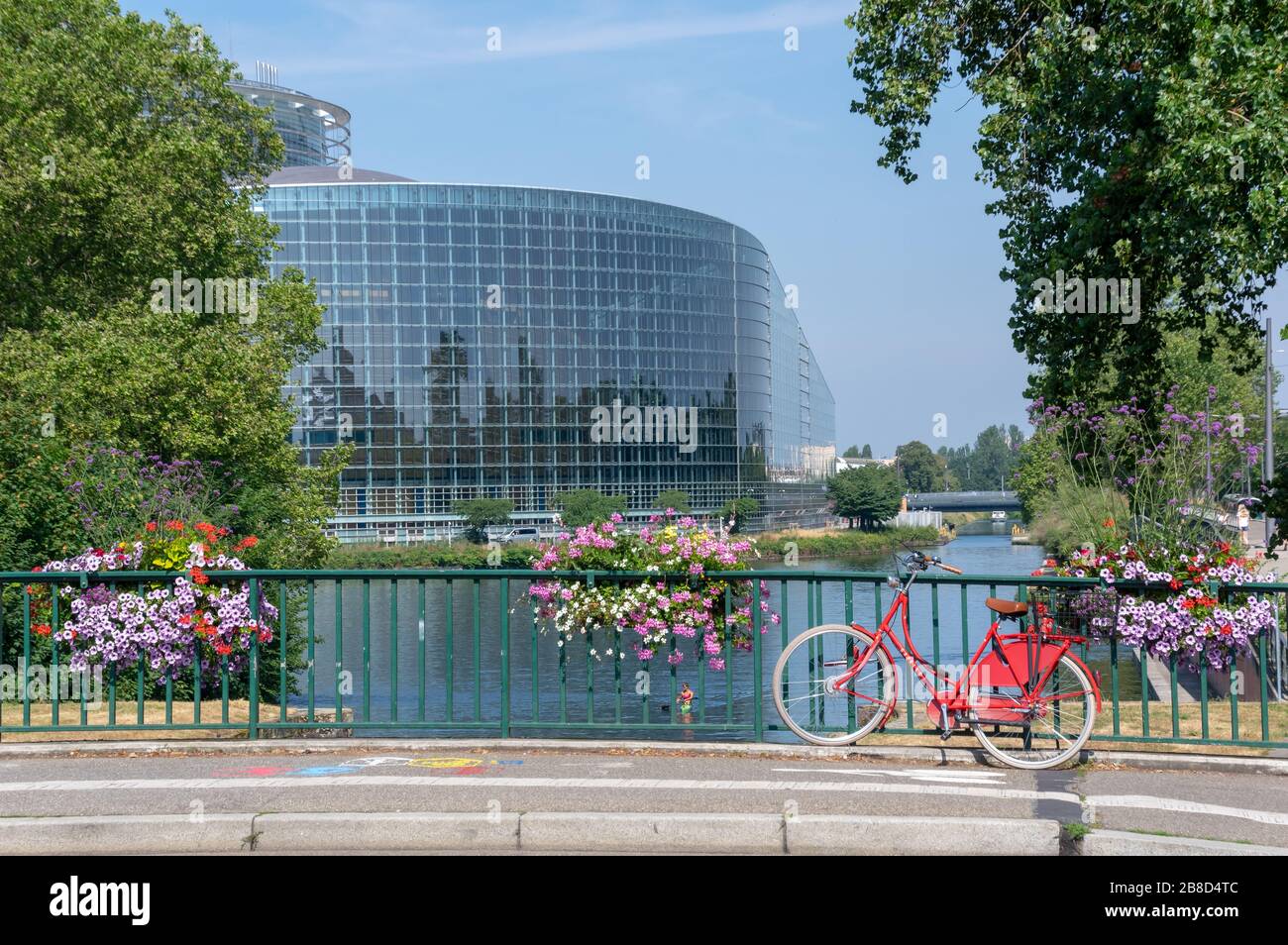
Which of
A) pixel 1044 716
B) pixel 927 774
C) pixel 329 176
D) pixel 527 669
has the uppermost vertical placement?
pixel 329 176

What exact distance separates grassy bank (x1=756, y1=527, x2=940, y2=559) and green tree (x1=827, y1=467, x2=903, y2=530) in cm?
476

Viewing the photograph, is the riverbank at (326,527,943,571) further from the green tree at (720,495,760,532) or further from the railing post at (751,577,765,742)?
the railing post at (751,577,765,742)

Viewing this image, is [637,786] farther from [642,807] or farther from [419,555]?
[419,555]

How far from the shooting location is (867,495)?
5108 inches

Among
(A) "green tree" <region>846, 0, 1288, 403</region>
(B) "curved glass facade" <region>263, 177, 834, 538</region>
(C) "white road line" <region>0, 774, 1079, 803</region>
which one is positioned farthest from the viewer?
(B) "curved glass facade" <region>263, 177, 834, 538</region>

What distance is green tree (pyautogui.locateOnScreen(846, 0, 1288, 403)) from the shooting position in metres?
11.3

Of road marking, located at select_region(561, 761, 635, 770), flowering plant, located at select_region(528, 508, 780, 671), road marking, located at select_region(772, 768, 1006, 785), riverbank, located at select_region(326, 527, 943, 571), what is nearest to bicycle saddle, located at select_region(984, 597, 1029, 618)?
road marking, located at select_region(772, 768, 1006, 785)

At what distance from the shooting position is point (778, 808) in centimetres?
635

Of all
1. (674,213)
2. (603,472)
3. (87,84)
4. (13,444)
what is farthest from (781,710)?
(674,213)

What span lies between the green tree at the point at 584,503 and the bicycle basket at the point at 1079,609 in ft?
294

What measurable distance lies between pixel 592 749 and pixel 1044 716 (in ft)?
9.77

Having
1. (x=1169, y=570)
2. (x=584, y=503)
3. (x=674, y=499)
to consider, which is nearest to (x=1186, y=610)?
(x=1169, y=570)
